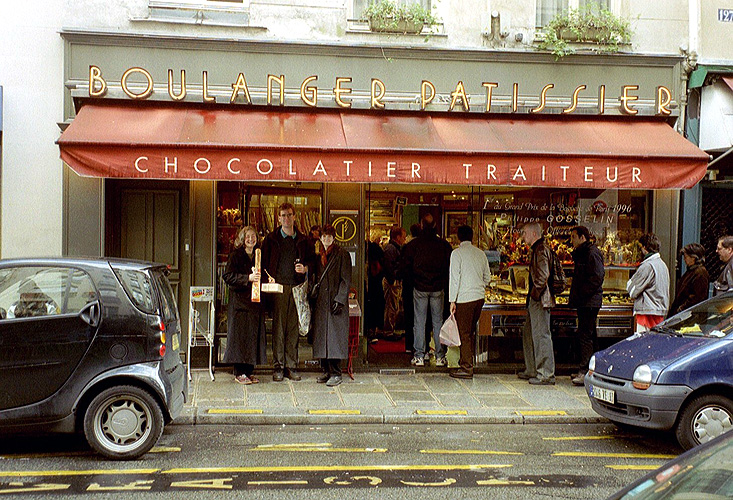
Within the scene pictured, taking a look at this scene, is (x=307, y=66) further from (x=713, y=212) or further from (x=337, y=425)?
(x=713, y=212)

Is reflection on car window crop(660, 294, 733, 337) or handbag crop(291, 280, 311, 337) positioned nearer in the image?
reflection on car window crop(660, 294, 733, 337)

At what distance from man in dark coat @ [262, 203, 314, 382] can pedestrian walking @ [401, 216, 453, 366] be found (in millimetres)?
1823

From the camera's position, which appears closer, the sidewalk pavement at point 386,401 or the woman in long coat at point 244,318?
the sidewalk pavement at point 386,401

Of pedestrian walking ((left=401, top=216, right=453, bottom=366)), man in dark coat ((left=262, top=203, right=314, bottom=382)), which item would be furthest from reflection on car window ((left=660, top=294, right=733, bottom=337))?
man in dark coat ((left=262, top=203, right=314, bottom=382))

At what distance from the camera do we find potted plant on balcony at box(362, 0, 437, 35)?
36.2 feet

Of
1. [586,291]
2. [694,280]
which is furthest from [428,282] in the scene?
[694,280]

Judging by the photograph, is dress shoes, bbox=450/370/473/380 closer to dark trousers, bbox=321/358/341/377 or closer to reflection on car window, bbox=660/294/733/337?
dark trousers, bbox=321/358/341/377

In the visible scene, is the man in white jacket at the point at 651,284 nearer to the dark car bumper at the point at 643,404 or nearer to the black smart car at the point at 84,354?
the dark car bumper at the point at 643,404

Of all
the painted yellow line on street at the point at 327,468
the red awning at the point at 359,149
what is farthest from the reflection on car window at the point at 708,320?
the painted yellow line on street at the point at 327,468

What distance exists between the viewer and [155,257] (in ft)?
36.0

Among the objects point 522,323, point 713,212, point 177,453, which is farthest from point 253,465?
point 713,212

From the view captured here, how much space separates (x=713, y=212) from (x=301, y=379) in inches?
272

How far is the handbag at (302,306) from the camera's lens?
9.95m

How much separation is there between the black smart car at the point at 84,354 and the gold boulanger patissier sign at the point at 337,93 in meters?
3.57
